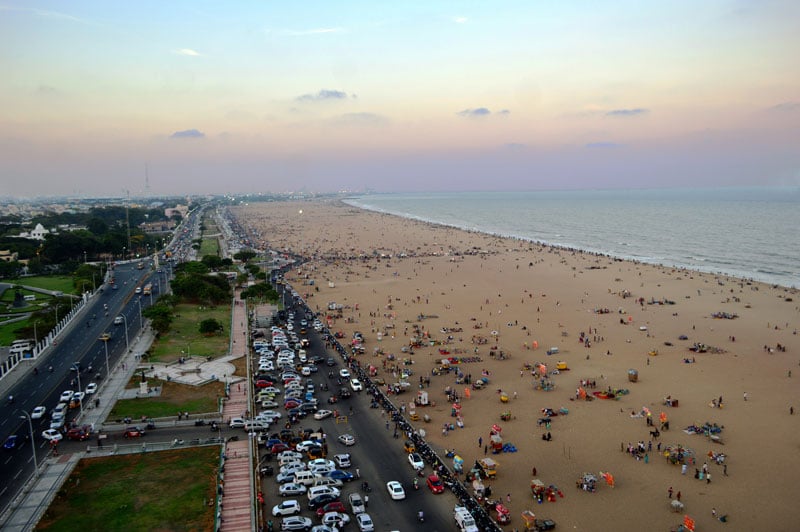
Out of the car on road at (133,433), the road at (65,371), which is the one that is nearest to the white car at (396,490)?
the car on road at (133,433)

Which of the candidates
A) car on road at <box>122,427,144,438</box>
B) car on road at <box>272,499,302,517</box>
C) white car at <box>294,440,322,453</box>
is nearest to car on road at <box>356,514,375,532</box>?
car on road at <box>272,499,302,517</box>

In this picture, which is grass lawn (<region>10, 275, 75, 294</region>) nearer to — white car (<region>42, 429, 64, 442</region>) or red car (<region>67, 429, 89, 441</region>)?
white car (<region>42, 429, 64, 442</region>)

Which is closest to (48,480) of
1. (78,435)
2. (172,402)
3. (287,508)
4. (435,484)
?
(78,435)

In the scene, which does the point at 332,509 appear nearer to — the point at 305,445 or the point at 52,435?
the point at 305,445

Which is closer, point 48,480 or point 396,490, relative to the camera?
point 396,490

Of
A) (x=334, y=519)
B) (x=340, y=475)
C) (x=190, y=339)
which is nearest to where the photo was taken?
(x=334, y=519)

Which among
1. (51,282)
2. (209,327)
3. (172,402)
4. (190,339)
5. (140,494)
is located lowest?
(140,494)

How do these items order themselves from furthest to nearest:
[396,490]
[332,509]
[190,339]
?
[190,339] → [396,490] → [332,509]

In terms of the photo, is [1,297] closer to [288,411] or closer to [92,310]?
[92,310]
